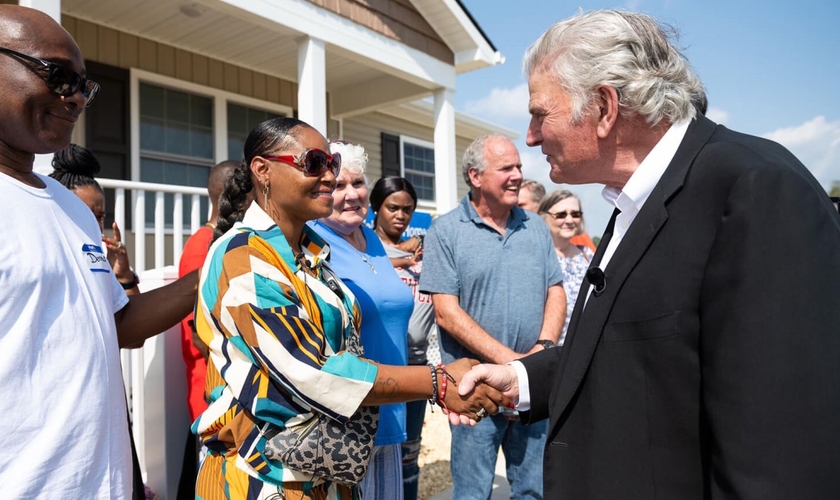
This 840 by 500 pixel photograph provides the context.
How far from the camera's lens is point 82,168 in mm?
3725

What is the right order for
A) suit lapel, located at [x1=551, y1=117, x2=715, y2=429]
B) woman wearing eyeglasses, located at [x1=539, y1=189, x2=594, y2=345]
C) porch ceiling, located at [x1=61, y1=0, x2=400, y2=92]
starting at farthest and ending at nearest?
porch ceiling, located at [x1=61, y1=0, x2=400, y2=92] → woman wearing eyeglasses, located at [x1=539, y1=189, x2=594, y2=345] → suit lapel, located at [x1=551, y1=117, x2=715, y2=429]

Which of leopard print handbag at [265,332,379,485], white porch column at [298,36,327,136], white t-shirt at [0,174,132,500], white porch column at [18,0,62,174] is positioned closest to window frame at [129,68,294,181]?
white porch column at [298,36,327,136]

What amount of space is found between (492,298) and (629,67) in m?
2.04

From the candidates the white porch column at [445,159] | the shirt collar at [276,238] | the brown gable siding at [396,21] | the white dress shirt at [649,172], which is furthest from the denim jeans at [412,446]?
the white porch column at [445,159]

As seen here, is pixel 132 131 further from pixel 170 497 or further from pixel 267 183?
pixel 267 183

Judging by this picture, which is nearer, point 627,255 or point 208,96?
point 627,255

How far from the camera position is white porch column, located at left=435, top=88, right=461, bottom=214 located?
9.77 metres

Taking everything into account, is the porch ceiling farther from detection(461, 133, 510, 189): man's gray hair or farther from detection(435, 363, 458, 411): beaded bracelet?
detection(435, 363, 458, 411): beaded bracelet

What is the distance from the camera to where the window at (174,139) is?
27.8 feet

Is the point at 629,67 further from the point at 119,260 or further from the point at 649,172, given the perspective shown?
the point at 119,260

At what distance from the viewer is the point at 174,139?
8.84 metres

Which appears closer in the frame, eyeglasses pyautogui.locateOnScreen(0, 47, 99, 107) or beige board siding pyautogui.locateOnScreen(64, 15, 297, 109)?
eyeglasses pyautogui.locateOnScreen(0, 47, 99, 107)

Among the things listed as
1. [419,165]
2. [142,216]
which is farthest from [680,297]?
[419,165]

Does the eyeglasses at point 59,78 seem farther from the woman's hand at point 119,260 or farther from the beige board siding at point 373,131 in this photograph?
the beige board siding at point 373,131
